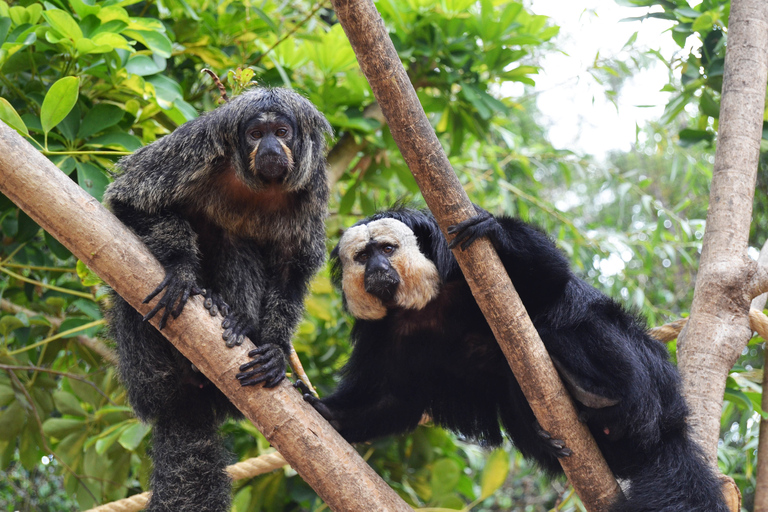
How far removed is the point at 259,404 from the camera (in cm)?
193

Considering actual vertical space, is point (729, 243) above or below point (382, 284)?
above

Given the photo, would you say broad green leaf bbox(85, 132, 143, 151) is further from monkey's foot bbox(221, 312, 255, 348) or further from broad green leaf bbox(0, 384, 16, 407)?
broad green leaf bbox(0, 384, 16, 407)

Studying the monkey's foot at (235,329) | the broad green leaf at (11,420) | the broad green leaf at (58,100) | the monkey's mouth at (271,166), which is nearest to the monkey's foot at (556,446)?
the monkey's foot at (235,329)

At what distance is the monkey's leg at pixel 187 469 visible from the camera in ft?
7.89

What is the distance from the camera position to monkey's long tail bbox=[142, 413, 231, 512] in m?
2.40

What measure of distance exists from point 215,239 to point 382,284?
0.66m

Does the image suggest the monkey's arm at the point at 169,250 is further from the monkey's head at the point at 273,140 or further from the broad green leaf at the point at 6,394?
the broad green leaf at the point at 6,394

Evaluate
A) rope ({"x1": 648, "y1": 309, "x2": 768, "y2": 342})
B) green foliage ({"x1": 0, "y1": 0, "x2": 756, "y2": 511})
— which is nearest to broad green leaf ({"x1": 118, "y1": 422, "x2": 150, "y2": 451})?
green foliage ({"x1": 0, "y1": 0, "x2": 756, "y2": 511})

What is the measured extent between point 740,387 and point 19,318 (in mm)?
3138

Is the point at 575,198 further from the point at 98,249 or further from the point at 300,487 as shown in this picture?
the point at 98,249

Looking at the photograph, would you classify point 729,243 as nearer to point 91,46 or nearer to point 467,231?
point 467,231

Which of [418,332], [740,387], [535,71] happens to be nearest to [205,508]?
[418,332]

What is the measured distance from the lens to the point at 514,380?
229 centimetres

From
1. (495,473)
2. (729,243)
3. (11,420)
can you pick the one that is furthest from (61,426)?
(729,243)
